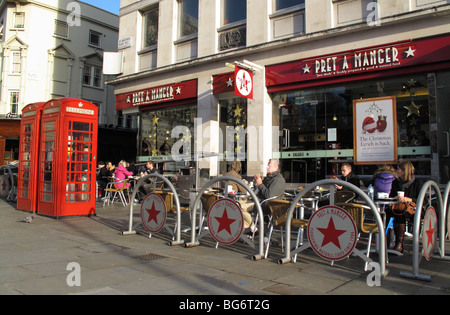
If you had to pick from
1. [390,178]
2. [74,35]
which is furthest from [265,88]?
[74,35]

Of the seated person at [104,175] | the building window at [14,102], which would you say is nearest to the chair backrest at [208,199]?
the seated person at [104,175]

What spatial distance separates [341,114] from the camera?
977 cm

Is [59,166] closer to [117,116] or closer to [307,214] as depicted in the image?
[307,214]

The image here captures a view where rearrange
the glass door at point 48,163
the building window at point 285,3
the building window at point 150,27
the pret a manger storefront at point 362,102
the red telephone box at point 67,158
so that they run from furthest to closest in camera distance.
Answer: the building window at point 150,27 < the building window at point 285,3 < the glass door at point 48,163 < the red telephone box at point 67,158 < the pret a manger storefront at point 362,102

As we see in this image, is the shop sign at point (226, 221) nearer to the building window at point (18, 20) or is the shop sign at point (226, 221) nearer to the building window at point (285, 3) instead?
the building window at point (285, 3)

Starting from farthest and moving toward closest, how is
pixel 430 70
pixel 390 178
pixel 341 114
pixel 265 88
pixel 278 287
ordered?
pixel 265 88 → pixel 341 114 → pixel 430 70 → pixel 390 178 → pixel 278 287

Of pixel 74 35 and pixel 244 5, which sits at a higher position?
pixel 74 35

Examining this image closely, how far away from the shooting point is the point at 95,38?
95.6ft

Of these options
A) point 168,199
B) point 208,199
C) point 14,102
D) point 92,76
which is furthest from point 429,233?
point 92,76

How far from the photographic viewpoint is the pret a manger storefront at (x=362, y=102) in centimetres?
830

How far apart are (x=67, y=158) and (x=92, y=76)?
21.7 m

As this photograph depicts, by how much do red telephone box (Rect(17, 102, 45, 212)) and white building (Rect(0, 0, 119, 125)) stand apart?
1717 centimetres

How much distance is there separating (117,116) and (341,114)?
22.5 m

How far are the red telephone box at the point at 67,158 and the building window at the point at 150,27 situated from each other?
Answer: 220 inches
